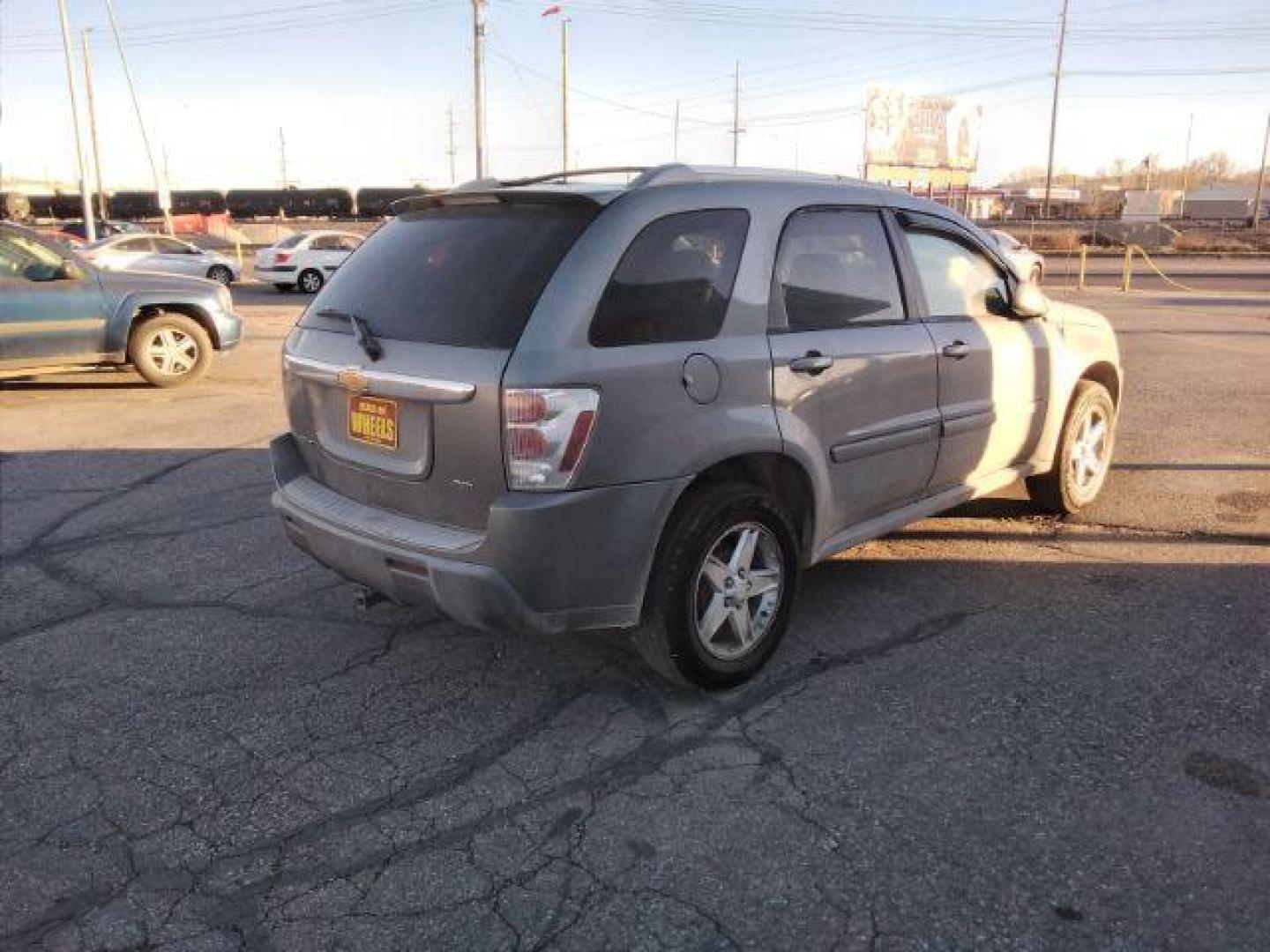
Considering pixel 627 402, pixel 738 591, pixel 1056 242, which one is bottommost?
pixel 738 591

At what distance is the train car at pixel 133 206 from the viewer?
56781mm

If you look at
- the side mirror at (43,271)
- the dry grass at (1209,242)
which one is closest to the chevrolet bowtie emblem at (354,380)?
the side mirror at (43,271)

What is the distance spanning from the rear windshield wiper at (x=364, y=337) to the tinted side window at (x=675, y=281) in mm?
783

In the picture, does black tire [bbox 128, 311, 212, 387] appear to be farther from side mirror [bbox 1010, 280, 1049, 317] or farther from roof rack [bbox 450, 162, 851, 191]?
side mirror [bbox 1010, 280, 1049, 317]

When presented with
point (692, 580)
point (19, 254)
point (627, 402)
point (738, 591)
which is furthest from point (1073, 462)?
point (19, 254)

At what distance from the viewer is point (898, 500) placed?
14.1 feet

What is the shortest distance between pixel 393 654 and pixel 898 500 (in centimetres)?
223

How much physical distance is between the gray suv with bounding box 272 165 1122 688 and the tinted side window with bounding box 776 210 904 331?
0.04 ft

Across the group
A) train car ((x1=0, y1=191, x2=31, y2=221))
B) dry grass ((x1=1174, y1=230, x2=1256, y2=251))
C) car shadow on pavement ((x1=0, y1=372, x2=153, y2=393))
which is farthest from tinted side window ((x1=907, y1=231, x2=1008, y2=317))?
train car ((x1=0, y1=191, x2=31, y2=221))

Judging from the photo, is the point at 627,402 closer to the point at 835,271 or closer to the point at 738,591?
the point at 738,591

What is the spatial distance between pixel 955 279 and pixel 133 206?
62575 mm

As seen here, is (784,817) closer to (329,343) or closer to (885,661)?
(885,661)

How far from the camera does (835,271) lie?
3.91 metres

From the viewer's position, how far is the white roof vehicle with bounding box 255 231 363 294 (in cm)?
2298
